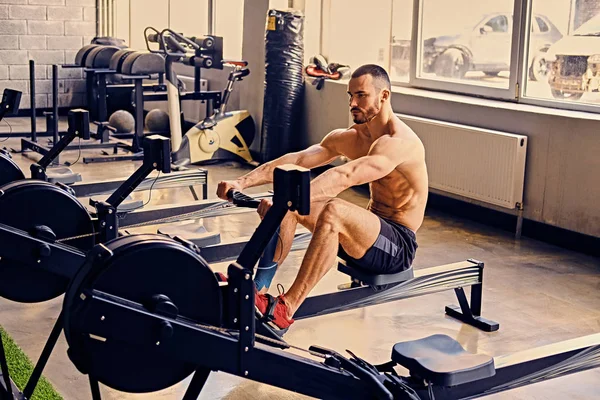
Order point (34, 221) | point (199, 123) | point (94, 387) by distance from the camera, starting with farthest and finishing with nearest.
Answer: point (199, 123)
point (34, 221)
point (94, 387)

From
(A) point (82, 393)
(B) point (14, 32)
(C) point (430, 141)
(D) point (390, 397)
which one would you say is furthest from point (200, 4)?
(D) point (390, 397)

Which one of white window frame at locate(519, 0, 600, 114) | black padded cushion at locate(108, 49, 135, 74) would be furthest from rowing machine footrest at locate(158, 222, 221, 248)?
black padded cushion at locate(108, 49, 135, 74)

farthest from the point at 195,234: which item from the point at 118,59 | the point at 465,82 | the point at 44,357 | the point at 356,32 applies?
the point at 118,59

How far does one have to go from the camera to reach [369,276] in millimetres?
3297

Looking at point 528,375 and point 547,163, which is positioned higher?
point 547,163

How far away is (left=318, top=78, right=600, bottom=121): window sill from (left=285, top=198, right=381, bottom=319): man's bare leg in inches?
88.4

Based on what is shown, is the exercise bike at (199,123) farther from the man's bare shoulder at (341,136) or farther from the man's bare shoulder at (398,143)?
the man's bare shoulder at (398,143)

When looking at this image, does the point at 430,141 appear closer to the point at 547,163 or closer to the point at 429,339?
the point at 547,163

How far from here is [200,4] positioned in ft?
30.6

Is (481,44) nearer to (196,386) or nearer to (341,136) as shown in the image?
(341,136)

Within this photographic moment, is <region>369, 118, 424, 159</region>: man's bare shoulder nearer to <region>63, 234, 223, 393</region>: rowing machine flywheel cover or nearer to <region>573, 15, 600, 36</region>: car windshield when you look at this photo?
<region>63, 234, 223, 393</region>: rowing machine flywheel cover

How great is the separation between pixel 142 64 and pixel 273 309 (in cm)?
542

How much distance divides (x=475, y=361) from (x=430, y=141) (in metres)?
3.49

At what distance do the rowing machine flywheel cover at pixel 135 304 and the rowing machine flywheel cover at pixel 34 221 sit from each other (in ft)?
2.38
